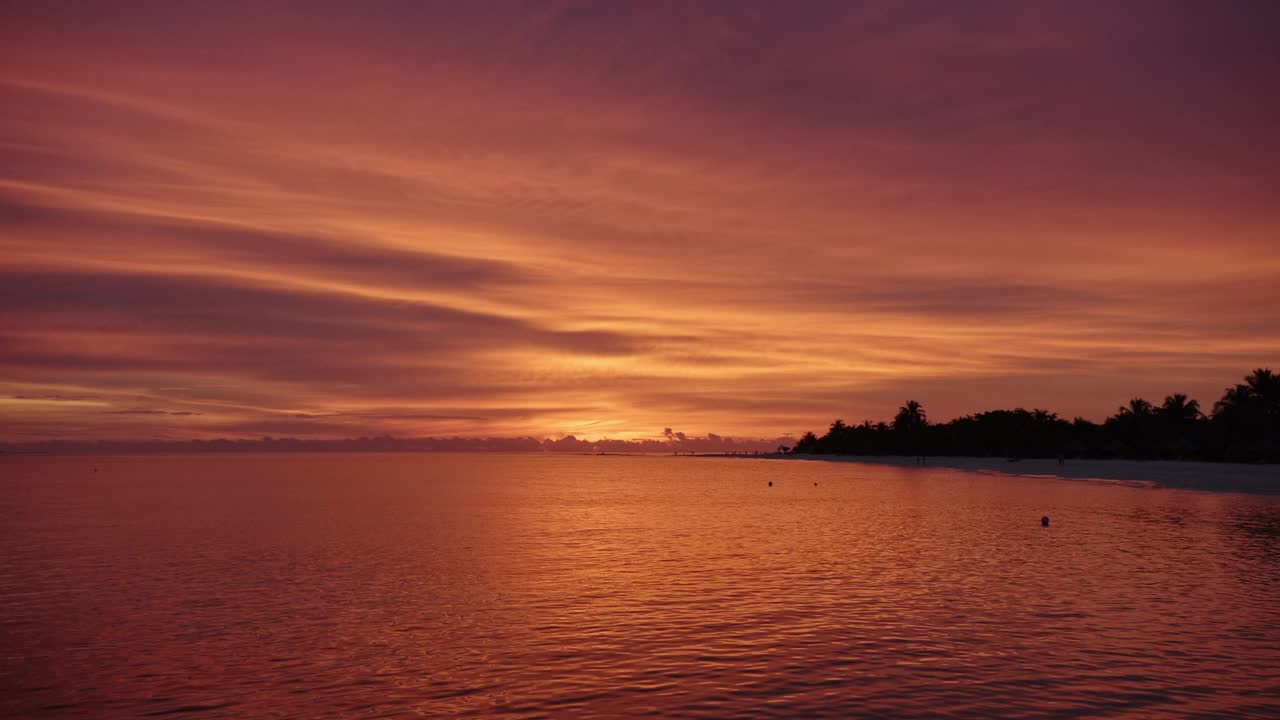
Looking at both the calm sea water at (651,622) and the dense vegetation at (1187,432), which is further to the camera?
the dense vegetation at (1187,432)

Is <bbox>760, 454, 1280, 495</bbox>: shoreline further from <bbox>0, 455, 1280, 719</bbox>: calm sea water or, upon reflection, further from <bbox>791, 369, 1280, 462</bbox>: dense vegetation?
<bbox>0, 455, 1280, 719</bbox>: calm sea water

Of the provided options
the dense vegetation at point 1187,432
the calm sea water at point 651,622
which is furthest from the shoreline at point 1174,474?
the calm sea water at point 651,622

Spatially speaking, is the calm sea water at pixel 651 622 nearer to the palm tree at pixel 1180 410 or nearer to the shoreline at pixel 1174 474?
the shoreline at pixel 1174 474

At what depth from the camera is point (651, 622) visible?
1050 inches

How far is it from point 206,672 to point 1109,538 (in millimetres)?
46066

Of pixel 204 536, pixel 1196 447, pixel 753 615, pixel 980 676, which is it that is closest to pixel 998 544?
pixel 753 615

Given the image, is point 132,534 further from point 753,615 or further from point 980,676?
point 980,676

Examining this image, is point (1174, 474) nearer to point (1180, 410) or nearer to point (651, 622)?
point (1180, 410)

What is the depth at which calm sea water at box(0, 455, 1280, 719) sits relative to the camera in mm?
18844

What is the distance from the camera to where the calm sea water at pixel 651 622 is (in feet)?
61.8

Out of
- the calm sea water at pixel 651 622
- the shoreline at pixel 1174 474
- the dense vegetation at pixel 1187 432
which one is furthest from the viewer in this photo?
the dense vegetation at pixel 1187 432

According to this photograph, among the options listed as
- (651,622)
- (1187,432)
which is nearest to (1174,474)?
(1187,432)

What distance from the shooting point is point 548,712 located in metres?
17.8

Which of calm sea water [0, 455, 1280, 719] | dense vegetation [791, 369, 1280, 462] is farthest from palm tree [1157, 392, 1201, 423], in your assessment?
calm sea water [0, 455, 1280, 719]
